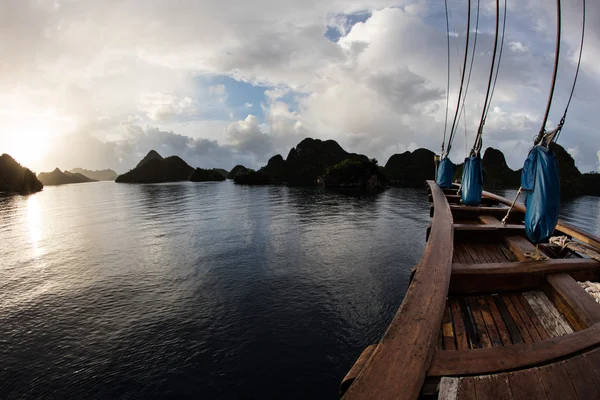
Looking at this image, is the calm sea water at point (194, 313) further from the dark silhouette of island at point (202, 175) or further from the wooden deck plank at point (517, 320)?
the dark silhouette of island at point (202, 175)

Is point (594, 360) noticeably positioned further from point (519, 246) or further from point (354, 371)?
point (519, 246)

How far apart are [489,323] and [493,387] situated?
203 centimetres

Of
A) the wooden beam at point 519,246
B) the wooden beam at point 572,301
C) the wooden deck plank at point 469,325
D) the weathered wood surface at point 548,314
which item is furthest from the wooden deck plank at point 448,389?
the wooden beam at point 519,246

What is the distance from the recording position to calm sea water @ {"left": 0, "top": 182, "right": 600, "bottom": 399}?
805 centimetres

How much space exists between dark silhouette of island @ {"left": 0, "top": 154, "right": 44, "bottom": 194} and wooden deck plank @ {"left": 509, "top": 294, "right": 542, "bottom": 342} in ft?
485

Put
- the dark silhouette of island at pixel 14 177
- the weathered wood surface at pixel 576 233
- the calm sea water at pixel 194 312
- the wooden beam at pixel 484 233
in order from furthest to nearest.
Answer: the dark silhouette of island at pixel 14 177 → the calm sea water at pixel 194 312 → the wooden beam at pixel 484 233 → the weathered wood surface at pixel 576 233

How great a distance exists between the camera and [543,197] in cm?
501

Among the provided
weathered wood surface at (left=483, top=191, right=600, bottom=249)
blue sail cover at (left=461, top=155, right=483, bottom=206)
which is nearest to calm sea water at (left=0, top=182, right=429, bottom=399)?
blue sail cover at (left=461, top=155, right=483, bottom=206)

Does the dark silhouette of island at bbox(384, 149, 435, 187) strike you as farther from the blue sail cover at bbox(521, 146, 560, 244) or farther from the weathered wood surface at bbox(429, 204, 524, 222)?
the blue sail cover at bbox(521, 146, 560, 244)

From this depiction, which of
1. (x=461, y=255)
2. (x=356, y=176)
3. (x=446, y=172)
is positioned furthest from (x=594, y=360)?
(x=356, y=176)

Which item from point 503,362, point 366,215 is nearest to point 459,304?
point 503,362

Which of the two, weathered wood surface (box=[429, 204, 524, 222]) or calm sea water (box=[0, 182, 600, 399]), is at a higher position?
weathered wood surface (box=[429, 204, 524, 222])

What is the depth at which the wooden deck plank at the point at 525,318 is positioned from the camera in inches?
141

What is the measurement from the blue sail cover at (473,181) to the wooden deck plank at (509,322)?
28.5 feet
